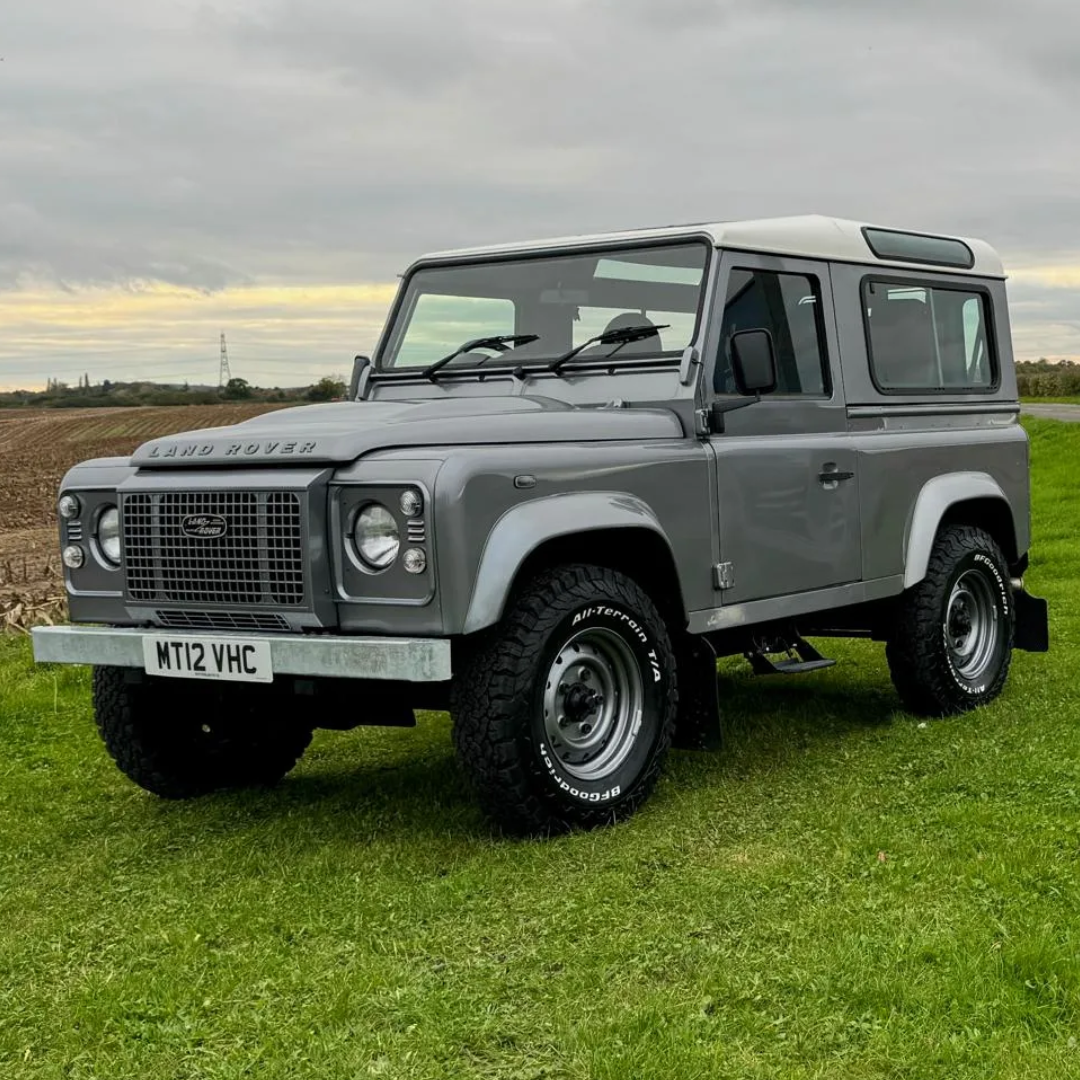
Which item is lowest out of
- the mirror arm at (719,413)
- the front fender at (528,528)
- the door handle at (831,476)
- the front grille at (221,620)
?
the front grille at (221,620)

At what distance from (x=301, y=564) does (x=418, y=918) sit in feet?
4.11

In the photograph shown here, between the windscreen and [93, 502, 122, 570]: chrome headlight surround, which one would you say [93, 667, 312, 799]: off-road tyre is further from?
the windscreen

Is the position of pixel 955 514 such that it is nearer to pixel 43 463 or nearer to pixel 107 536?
pixel 107 536

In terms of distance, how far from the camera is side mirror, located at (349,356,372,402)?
22.8ft

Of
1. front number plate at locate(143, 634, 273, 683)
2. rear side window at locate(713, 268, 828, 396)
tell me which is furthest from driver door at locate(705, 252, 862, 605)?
front number plate at locate(143, 634, 273, 683)

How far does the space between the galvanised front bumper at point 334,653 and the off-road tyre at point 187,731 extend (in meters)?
0.32

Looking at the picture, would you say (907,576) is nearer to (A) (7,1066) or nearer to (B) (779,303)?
(B) (779,303)

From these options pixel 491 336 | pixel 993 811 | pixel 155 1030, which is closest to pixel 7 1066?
pixel 155 1030

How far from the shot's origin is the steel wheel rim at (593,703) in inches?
207

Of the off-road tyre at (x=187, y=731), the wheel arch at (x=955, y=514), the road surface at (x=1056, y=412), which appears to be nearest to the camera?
the off-road tyre at (x=187, y=731)

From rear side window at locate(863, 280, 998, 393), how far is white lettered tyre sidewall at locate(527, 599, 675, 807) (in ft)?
7.70

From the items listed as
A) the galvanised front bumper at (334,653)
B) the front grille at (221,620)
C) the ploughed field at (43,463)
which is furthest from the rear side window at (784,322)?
the ploughed field at (43,463)

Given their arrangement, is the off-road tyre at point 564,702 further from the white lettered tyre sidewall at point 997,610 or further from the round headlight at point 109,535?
the white lettered tyre sidewall at point 997,610

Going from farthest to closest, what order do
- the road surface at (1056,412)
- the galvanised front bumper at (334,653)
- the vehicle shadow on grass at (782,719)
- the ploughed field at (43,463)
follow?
the road surface at (1056,412) → the ploughed field at (43,463) → the vehicle shadow on grass at (782,719) → the galvanised front bumper at (334,653)
